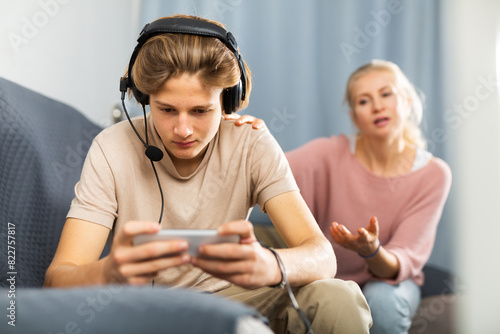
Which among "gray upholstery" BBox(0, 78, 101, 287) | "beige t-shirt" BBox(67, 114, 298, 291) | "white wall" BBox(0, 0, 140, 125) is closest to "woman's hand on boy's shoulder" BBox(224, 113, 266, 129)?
"beige t-shirt" BBox(67, 114, 298, 291)

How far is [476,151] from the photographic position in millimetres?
1998

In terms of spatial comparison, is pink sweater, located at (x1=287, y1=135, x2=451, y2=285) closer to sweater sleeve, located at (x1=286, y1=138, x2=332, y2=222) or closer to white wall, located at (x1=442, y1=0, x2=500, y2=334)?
sweater sleeve, located at (x1=286, y1=138, x2=332, y2=222)

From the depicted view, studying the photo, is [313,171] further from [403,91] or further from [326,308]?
[326,308]

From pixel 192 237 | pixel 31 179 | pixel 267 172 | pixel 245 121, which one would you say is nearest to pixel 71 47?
pixel 31 179

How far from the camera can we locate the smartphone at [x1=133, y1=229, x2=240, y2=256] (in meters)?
0.68

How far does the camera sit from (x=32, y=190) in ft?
3.63

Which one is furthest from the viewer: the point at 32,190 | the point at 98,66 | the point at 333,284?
the point at 98,66

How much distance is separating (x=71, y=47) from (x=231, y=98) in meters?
0.91

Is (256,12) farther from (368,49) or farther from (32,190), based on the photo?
(32,190)

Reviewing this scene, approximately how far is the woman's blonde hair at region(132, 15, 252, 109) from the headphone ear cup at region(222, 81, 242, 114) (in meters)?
0.06

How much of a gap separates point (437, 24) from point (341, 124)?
570mm

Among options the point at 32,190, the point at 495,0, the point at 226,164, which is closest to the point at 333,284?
the point at 226,164

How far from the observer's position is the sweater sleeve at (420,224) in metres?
1.58

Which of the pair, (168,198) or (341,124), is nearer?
(168,198)
